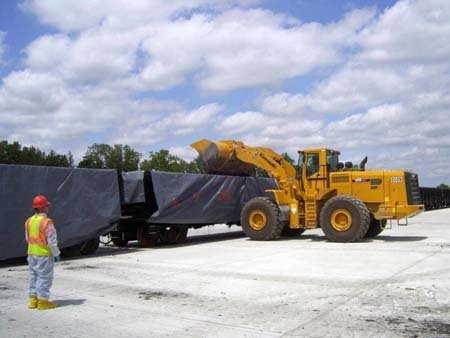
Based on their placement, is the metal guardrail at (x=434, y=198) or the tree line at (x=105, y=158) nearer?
the metal guardrail at (x=434, y=198)

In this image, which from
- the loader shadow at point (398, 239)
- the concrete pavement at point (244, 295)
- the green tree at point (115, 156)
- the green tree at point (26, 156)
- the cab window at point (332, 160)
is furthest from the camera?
the green tree at point (115, 156)

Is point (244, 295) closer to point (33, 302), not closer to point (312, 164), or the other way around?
point (33, 302)

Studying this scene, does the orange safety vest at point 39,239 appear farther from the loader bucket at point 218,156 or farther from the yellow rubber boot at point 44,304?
the loader bucket at point 218,156

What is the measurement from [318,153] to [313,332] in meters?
12.5

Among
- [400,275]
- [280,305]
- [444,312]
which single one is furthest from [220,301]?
[400,275]

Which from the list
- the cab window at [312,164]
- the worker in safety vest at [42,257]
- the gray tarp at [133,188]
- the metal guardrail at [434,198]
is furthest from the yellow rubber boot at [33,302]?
the metal guardrail at [434,198]

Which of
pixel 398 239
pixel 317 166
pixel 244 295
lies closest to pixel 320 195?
pixel 317 166

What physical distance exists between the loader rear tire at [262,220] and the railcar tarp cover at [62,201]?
5.03 m

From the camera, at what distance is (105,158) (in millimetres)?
97625

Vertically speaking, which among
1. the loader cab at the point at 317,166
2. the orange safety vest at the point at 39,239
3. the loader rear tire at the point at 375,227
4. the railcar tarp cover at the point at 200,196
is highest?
the loader cab at the point at 317,166

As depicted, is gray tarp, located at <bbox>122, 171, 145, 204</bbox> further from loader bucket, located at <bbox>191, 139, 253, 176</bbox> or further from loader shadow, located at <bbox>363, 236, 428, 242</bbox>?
loader shadow, located at <bbox>363, 236, 428, 242</bbox>

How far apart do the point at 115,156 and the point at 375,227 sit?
269ft

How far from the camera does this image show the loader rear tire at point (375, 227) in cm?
1820

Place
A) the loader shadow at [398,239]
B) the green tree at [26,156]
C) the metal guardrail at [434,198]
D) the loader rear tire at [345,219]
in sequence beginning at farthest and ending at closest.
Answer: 1. the green tree at [26,156]
2. the metal guardrail at [434,198]
3. the loader shadow at [398,239]
4. the loader rear tire at [345,219]
